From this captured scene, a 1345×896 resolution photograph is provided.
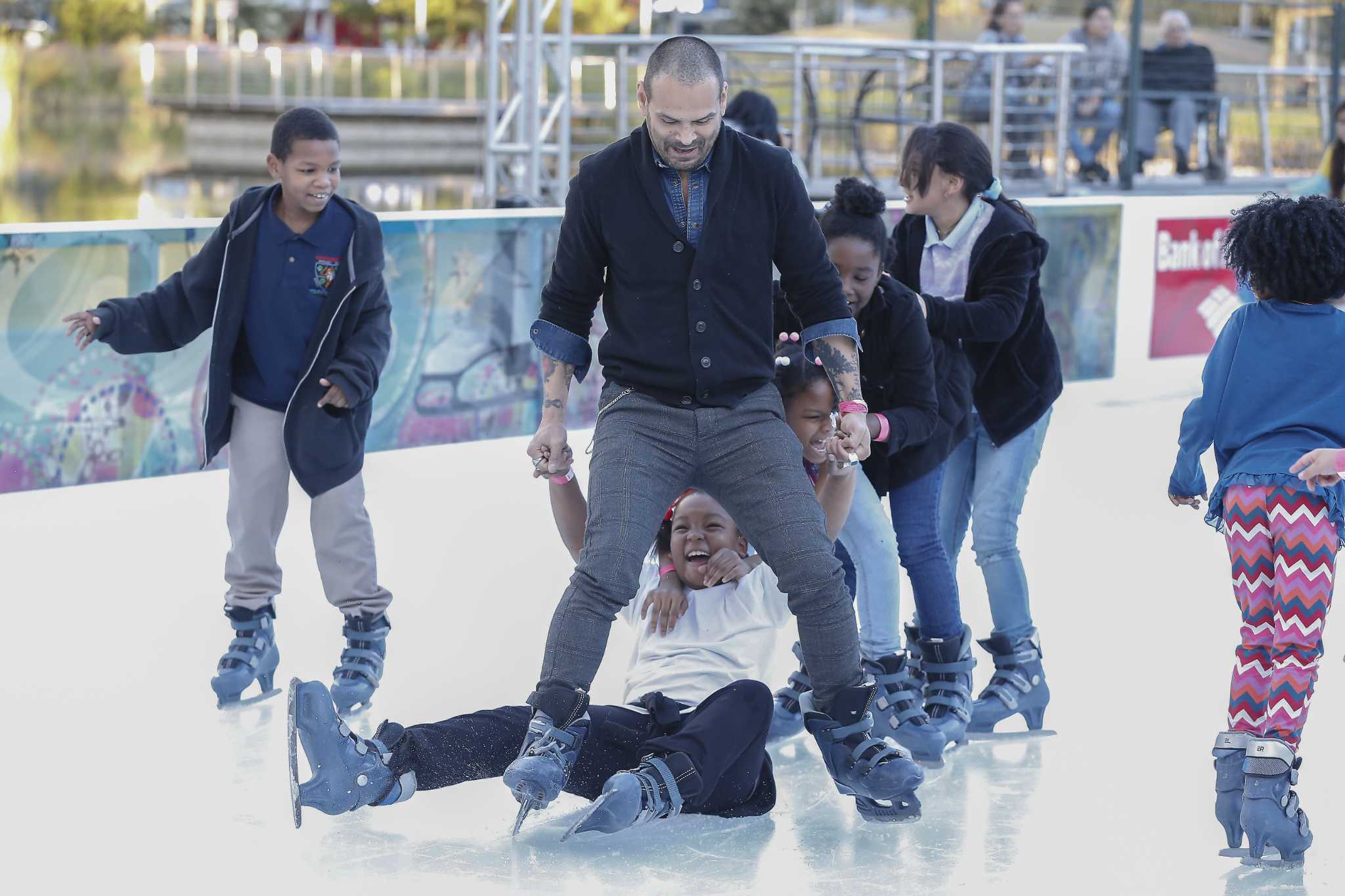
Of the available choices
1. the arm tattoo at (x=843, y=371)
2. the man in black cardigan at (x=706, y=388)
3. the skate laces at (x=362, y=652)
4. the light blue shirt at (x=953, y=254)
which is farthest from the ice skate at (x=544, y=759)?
the light blue shirt at (x=953, y=254)

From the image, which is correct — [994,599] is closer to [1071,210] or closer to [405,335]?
Answer: [405,335]

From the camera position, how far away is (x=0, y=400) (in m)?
5.52

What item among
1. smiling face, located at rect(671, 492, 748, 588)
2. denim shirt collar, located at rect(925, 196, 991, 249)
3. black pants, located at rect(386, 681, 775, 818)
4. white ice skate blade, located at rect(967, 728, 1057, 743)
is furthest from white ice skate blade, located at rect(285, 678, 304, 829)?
denim shirt collar, located at rect(925, 196, 991, 249)

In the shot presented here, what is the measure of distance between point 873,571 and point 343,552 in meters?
1.17

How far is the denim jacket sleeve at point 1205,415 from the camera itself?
2.84m

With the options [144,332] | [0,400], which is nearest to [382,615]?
[144,332]


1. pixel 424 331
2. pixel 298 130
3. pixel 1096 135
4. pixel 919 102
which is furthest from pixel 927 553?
pixel 919 102

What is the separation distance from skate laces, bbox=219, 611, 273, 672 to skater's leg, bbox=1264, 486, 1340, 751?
208 cm

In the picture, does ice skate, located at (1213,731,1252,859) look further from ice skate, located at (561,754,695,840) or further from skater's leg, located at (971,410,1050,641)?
ice skate, located at (561,754,695,840)

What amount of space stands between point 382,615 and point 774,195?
145 cm

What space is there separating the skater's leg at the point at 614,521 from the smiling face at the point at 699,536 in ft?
1.04

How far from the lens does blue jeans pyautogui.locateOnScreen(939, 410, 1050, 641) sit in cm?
Result: 364

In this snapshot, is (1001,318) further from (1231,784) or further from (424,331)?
(424,331)

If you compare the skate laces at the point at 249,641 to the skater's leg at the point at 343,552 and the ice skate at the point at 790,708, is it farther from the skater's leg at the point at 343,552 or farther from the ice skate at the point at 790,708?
the ice skate at the point at 790,708
